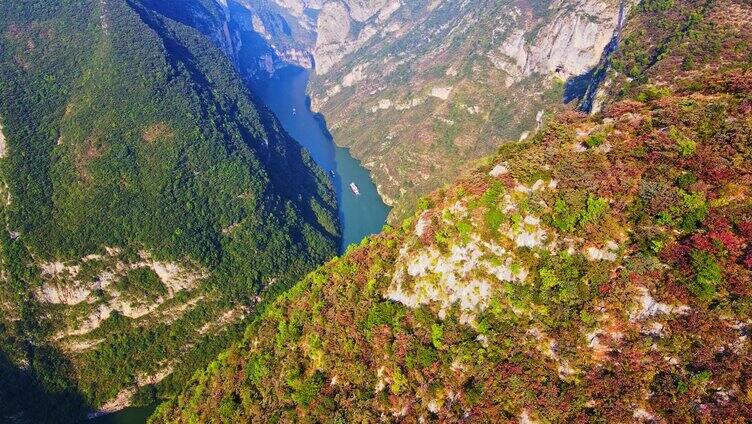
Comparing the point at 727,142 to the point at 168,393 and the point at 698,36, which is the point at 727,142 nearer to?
the point at 698,36

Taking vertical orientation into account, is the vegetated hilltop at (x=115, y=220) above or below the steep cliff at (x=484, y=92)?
above

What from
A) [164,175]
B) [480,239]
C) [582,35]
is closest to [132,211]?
[164,175]

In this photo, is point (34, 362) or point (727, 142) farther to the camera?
point (34, 362)

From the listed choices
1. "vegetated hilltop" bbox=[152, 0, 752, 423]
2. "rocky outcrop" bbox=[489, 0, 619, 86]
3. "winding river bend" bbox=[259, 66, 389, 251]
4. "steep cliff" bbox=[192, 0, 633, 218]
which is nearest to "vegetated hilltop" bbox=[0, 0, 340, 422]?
"winding river bend" bbox=[259, 66, 389, 251]

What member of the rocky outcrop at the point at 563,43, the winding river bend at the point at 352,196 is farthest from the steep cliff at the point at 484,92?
the winding river bend at the point at 352,196

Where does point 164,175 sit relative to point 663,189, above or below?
above

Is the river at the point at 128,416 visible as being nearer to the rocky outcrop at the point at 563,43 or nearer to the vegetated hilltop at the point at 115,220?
the vegetated hilltop at the point at 115,220
